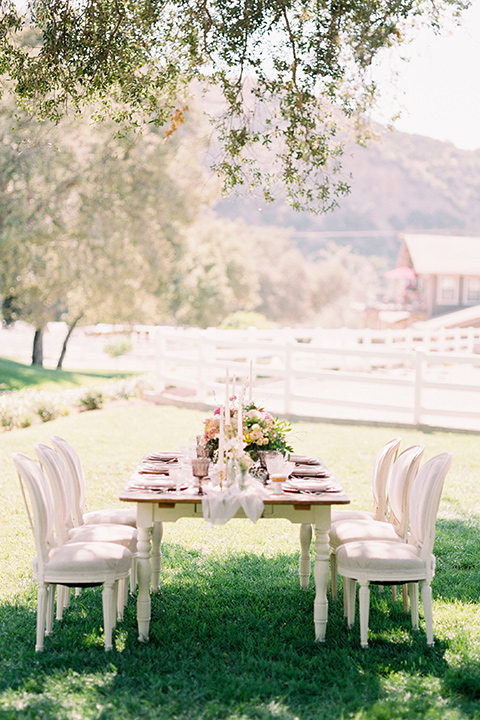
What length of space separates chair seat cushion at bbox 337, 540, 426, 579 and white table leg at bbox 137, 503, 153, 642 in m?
1.25

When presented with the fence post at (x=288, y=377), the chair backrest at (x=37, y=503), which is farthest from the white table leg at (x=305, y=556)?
the fence post at (x=288, y=377)

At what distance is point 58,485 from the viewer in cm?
511

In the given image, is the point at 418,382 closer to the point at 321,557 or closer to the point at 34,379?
the point at 321,557

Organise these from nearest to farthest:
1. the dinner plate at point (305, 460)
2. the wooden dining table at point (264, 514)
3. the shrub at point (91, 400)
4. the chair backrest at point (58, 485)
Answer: the wooden dining table at point (264, 514), the chair backrest at point (58, 485), the dinner plate at point (305, 460), the shrub at point (91, 400)

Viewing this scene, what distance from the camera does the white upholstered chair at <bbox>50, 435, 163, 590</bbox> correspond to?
5630 mm

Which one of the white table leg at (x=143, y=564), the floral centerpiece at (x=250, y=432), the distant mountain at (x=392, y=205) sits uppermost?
the distant mountain at (x=392, y=205)

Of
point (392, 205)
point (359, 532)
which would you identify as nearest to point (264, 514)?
point (359, 532)

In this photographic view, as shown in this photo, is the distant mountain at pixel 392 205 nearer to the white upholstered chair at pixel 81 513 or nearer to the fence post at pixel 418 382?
the fence post at pixel 418 382

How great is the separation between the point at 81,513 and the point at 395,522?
238cm

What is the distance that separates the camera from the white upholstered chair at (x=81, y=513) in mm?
5630

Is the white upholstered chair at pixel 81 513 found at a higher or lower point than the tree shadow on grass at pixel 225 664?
higher

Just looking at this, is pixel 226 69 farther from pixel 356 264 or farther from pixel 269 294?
pixel 356 264

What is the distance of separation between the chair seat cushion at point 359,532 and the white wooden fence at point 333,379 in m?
4.62

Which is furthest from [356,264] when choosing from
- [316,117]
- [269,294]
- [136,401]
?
[316,117]
